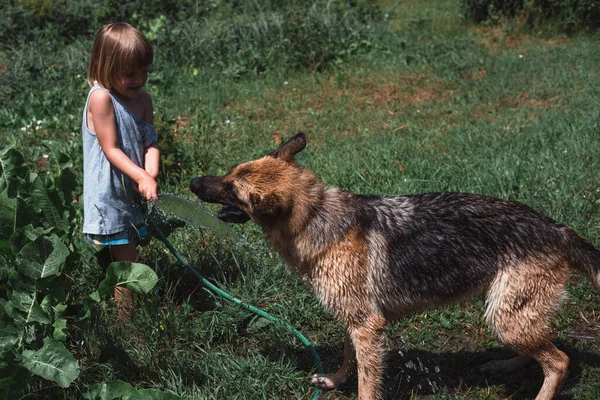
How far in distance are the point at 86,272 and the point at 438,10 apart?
1065cm

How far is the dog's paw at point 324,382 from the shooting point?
4195 millimetres

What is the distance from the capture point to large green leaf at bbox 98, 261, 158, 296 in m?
3.69

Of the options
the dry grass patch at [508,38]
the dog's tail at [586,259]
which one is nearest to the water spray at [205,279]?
the dog's tail at [586,259]

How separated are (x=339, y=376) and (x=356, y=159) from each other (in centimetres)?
299

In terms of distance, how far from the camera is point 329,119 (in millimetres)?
8266

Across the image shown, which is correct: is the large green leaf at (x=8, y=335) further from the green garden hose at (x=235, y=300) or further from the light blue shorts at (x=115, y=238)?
the green garden hose at (x=235, y=300)

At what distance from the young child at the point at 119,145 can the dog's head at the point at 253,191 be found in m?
0.36

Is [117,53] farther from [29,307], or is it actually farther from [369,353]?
[369,353]

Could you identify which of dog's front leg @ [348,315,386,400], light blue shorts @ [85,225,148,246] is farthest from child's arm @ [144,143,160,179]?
dog's front leg @ [348,315,386,400]

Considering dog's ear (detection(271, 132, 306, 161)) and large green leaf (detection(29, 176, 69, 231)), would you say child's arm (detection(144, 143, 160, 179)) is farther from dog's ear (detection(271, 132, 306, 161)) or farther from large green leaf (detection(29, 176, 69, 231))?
dog's ear (detection(271, 132, 306, 161))

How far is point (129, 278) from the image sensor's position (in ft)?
12.2

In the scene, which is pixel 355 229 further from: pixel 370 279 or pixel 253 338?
pixel 253 338

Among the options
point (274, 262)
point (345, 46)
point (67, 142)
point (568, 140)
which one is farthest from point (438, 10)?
point (274, 262)

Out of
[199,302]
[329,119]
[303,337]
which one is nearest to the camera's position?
[303,337]
